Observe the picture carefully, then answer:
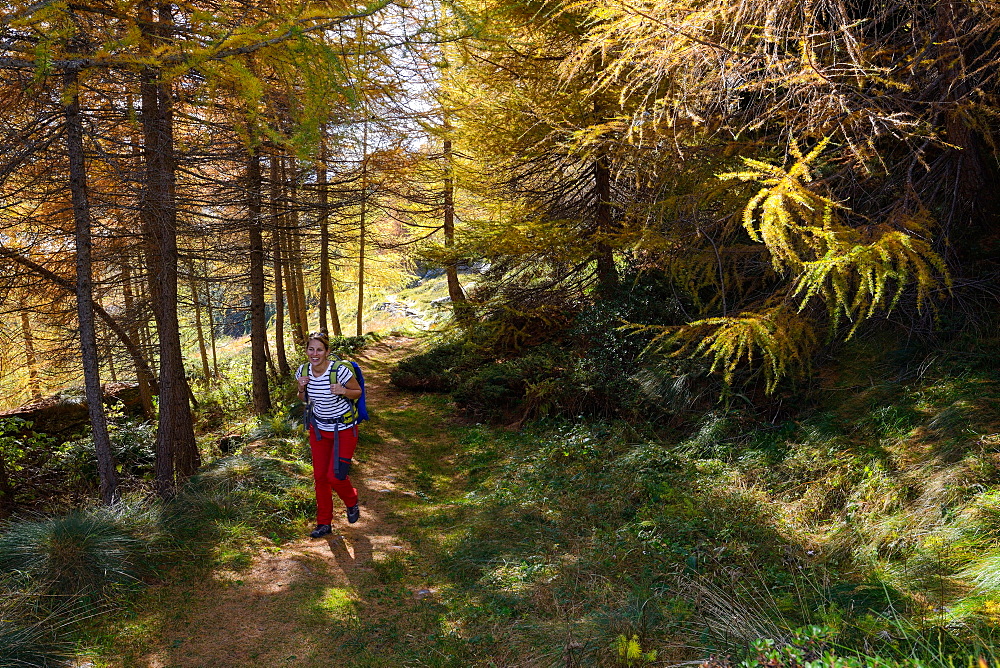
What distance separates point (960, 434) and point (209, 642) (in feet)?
20.6

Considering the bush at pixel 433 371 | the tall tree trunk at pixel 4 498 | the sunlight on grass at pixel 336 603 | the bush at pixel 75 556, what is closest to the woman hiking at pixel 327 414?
the sunlight on grass at pixel 336 603

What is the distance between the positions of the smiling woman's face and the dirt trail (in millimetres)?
1961

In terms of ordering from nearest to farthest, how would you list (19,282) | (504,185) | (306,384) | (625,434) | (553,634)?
(553,634)
(306,384)
(625,434)
(19,282)
(504,185)

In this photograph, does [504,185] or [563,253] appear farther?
[504,185]

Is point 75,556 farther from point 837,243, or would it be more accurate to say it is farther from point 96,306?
point 837,243

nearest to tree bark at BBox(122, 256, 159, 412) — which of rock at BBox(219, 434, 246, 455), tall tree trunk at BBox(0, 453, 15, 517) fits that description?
rock at BBox(219, 434, 246, 455)

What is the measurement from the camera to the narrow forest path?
408 cm

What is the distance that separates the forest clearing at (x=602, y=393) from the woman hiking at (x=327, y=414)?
0.04 m

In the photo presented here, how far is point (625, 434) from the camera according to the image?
25.1ft

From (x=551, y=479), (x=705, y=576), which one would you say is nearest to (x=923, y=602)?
(x=705, y=576)

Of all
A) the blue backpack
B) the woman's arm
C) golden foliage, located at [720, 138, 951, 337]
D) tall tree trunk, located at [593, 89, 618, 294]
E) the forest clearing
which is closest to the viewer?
the forest clearing

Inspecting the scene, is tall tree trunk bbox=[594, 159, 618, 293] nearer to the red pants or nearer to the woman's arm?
the woman's arm

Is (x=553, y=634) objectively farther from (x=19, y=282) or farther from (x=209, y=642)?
(x=19, y=282)

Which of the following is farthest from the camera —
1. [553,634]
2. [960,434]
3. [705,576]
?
[960,434]
